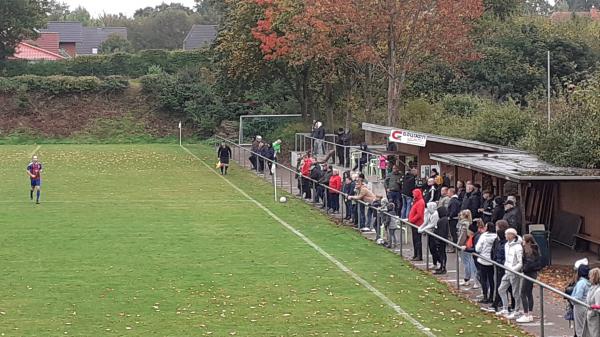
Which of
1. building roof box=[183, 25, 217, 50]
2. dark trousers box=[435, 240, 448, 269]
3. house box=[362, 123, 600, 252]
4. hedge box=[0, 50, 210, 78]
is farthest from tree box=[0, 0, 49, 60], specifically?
dark trousers box=[435, 240, 448, 269]

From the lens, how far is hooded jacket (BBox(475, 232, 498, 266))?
17.6m

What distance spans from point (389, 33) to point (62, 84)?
3697cm

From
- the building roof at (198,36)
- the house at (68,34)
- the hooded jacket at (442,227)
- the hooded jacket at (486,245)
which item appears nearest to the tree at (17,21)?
the building roof at (198,36)

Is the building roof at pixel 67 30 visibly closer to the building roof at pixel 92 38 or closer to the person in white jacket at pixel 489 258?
the building roof at pixel 92 38

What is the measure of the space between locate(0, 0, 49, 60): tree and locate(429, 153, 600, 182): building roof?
5402cm

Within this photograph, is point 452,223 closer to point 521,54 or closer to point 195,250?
point 195,250

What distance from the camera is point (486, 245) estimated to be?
58.0 ft

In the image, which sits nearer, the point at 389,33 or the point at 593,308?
the point at 593,308

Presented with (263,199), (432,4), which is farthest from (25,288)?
(432,4)

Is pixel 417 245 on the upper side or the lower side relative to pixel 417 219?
lower

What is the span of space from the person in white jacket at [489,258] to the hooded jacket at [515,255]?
980 mm

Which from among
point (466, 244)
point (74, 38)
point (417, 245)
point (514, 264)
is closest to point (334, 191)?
point (417, 245)

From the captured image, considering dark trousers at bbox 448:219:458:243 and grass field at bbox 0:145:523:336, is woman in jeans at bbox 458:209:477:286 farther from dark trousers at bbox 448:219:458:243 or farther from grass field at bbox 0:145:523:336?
dark trousers at bbox 448:219:458:243

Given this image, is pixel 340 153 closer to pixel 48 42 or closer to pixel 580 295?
pixel 580 295
